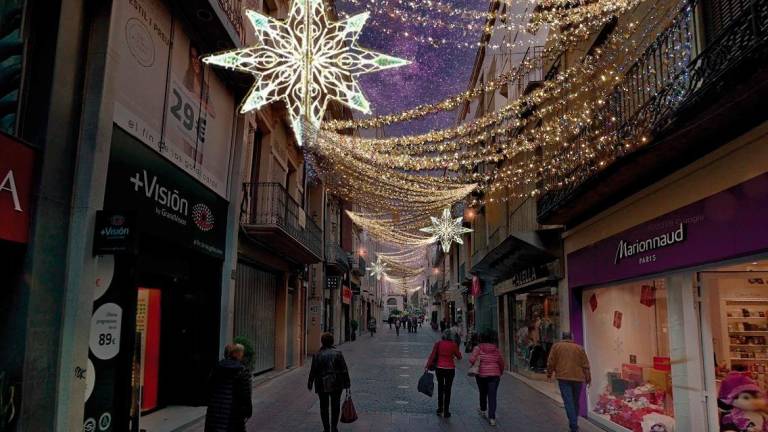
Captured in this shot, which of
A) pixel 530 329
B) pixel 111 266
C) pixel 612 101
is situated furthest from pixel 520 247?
pixel 111 266

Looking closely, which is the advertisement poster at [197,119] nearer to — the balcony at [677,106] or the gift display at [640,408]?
the balcony at [677,106]

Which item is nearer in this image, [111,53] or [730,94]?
[730,94]

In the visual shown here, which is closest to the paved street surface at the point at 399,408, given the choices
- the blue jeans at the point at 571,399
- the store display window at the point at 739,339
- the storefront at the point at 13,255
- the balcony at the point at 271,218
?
the blue jeans at the point at 571,399

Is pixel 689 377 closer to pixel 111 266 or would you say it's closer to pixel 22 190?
pixel 111 266

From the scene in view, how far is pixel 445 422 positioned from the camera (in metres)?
9.88

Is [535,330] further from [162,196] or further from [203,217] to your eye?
[162,196]

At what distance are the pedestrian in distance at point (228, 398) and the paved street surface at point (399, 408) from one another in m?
3.32

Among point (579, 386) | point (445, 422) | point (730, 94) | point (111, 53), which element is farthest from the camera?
point (445, 422)

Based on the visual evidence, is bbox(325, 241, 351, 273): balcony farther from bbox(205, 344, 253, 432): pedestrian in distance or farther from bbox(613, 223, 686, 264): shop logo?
bbox(205, 344, 253, 432): pedestrian in distance

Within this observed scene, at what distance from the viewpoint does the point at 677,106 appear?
672cm

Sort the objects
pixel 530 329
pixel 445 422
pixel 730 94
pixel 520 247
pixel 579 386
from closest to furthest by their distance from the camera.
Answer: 1. pixel 730 94
2. pixel 579 386
3. pixel 445 422
4. pixel 520 247
5. pixel 530 329

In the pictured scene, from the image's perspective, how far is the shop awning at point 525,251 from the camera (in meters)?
13.9

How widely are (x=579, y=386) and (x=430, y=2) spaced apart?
6290 mm

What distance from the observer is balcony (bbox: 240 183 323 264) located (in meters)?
14.1
